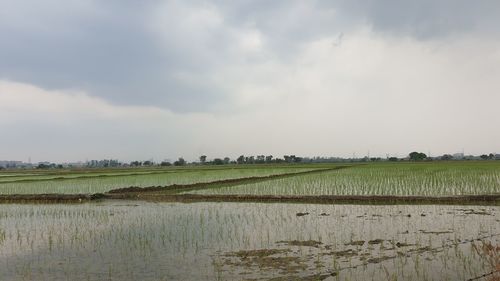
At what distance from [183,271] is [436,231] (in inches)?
198

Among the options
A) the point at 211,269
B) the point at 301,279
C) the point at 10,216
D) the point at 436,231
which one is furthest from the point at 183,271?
the point at 10,216

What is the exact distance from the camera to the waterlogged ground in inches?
225

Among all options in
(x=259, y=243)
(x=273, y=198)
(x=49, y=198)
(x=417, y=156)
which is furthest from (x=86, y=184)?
(x=417, y=156)

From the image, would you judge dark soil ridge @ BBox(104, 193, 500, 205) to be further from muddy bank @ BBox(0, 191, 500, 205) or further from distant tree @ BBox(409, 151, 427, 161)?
distant tree @ BBox(409, 151, 427, 161)

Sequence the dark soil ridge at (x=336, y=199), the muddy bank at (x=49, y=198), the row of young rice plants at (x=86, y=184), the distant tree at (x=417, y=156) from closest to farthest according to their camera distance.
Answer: the dark soil ridge at (x=336, y=199)
the muddy bank at (x=49, y=198)
the row of young rice plants at (x=86, y=184)
the distant tree at (x=417, y=156)

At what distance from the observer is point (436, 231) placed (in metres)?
8.13

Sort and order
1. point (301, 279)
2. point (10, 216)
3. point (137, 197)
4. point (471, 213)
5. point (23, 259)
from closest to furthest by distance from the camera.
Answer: point (301, 279), point (23, 259), point (471, 213), point (10, 216), point (137, 197)

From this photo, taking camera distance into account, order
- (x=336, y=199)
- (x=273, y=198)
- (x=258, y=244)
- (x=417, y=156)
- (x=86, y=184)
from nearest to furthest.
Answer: (x=258, y=244)
(x=336, y=199)
(x=273, y=198)
(x=86, y=184)
(x=417, y=156)

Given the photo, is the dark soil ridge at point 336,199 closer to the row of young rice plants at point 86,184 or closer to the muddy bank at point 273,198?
the muddy bank at point 273,198

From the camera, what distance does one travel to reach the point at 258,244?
7359 mm

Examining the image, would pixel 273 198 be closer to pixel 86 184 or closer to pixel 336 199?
pixel 336 199

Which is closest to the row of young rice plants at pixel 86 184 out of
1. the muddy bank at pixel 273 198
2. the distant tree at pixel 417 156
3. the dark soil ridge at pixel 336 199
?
the muddy bank at pixel 273 198

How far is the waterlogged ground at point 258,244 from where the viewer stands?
5.71m

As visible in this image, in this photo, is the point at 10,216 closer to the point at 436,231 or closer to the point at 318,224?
the point at 318,224
